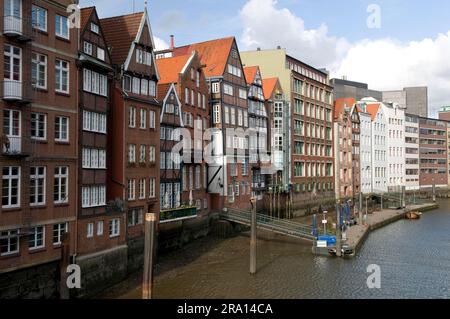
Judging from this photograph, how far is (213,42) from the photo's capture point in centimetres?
5494

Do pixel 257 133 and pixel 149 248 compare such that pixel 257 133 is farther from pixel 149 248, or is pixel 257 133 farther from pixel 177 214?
pixel 149 248

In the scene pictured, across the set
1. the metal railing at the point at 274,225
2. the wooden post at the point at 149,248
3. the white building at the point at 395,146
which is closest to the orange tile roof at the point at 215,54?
the metal railing at the point at 274,225

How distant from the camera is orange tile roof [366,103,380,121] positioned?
99125 mm

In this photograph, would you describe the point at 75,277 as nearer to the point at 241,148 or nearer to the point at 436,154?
the point at 241,148

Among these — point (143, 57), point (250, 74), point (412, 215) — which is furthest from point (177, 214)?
point (412, 215)

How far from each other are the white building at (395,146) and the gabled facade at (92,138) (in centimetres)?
8288

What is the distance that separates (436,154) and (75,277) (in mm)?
117613

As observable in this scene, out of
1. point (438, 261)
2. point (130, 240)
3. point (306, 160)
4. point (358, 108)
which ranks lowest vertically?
point (438, 261)

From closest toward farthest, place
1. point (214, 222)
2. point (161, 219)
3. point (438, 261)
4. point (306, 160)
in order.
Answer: point (161, 219) → point (438, 261) → point (214, 222) → point (306, 160)

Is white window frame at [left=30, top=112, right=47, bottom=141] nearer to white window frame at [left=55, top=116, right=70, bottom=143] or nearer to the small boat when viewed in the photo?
white window frame at [left=55, top=116, right=70, bottom=143]

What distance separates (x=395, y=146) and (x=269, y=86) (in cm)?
5315

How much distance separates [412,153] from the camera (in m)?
116

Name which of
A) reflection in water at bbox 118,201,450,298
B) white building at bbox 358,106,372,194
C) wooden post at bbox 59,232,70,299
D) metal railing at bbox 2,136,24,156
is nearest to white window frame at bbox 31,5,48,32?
metal railing at bbox 2,136,24,156
